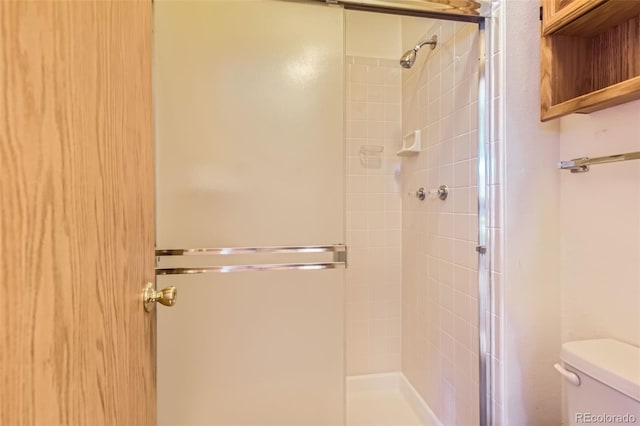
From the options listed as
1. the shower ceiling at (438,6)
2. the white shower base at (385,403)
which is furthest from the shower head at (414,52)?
the white shower base at (385,403)

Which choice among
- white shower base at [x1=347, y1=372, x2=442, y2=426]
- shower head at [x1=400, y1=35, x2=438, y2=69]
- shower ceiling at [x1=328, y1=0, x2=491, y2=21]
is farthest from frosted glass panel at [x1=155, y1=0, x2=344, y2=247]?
white shower base at [x1=347, y1=372, x2=442, y2=426]

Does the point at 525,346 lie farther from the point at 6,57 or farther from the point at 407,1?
the point at 6,57

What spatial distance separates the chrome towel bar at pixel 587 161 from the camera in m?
0.92

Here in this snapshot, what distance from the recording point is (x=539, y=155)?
4.00ft

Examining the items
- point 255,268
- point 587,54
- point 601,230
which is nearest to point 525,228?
point 601,230

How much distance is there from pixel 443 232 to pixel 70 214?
5.25 ft

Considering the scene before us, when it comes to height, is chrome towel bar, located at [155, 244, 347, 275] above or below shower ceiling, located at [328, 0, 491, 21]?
below

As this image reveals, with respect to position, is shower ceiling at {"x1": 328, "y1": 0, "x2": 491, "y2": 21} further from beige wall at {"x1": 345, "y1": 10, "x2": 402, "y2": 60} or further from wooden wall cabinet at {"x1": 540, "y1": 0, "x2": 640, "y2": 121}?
beige wall at {"x1": 345, "y1": 10, "x2": 402, "y2": 60}

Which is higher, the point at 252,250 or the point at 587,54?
the point at 587,54

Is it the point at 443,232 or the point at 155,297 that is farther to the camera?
the point at 443,232

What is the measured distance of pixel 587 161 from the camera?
A: 1.04 metres

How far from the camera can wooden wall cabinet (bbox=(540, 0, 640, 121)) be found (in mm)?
942

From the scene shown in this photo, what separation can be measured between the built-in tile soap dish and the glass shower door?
0.84m

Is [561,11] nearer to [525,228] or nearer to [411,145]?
[525,228]
